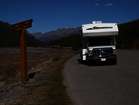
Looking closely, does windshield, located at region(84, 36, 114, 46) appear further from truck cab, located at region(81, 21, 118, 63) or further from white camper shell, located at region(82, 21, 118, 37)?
white camper shell, located at region(82, 21, 118, 37)

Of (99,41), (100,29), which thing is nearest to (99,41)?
Answer: (99,41)

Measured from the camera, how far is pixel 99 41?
31.8 meters

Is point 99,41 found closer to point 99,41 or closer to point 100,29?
point 99,41

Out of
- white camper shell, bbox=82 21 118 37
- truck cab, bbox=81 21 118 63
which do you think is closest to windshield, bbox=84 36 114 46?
truck cab, bbox=81 21 118 63

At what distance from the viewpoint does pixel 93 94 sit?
541 inches

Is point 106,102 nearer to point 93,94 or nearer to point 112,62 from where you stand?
point 93,94

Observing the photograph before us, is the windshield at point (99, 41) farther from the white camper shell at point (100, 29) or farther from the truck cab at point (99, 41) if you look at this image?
the white camper shell at point (100, 29)

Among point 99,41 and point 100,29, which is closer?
point 100,29

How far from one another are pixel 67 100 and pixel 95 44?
19.4 meters

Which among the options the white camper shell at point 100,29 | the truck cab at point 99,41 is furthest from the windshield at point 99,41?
the white camper shell at point 100,29

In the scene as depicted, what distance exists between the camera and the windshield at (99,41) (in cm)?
3118

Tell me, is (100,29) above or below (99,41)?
above

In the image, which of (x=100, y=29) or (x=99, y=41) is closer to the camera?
(x=100, y=29)

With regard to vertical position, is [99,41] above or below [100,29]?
below
